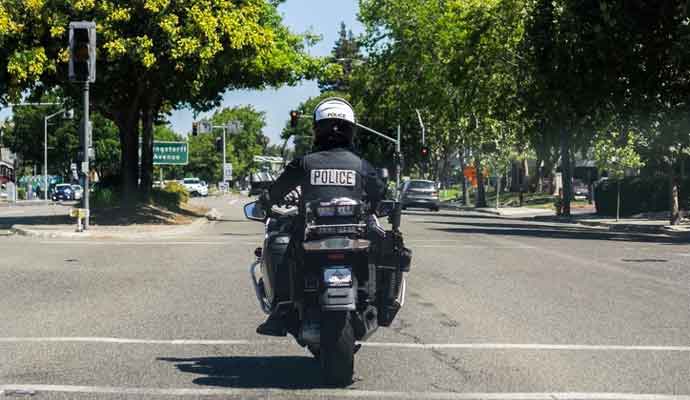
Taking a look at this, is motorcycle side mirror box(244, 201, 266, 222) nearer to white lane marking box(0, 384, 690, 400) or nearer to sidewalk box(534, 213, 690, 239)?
white lane marking box(0, 384, 690, 400)

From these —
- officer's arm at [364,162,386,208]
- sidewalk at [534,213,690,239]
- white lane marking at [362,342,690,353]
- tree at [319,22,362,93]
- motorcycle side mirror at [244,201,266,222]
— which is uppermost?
tree at [319,22,362,93]

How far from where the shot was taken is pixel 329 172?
25.5 feet

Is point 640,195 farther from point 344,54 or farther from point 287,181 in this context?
point 344,54

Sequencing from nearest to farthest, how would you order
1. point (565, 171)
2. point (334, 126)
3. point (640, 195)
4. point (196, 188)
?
point (334, 126) < point (640, 195) < point (565, 171) < point (196, 188)

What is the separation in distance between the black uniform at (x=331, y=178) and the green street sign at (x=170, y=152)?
64.7 metres

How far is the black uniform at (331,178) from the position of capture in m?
7.76

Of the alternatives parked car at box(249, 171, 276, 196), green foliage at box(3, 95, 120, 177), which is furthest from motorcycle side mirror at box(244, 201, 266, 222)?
green foliage at box(3, 95, 120, 177)

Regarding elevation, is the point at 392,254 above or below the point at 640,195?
above

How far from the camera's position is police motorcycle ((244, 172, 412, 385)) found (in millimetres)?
7285

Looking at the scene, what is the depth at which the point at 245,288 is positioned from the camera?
47.7ft

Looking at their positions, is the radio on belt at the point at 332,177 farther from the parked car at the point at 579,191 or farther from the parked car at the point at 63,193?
the parked car at the point at 579,191

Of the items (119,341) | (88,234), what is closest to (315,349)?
(119,341)

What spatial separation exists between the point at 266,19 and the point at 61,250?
66.6 feet

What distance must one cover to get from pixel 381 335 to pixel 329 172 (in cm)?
293
